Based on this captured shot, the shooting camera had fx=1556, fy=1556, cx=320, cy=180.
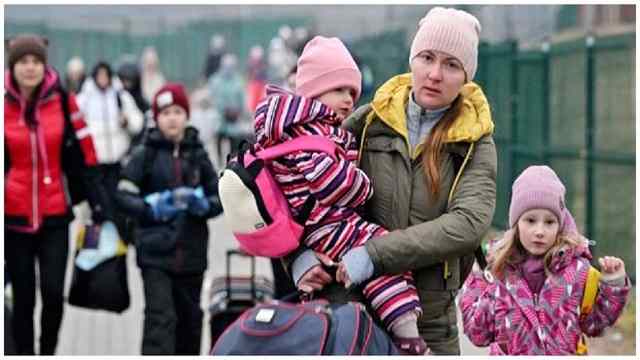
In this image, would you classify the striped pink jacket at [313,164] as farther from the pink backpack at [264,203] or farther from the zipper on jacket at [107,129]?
the zipper on jacket at [107,129]

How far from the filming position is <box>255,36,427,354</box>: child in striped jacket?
466 cm

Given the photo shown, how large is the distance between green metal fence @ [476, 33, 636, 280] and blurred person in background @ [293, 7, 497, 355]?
19.9ft

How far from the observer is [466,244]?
4664 millimetres

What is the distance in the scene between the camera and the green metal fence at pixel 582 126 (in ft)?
36.6

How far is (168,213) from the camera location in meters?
7.99

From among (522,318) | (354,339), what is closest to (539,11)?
(522,318)

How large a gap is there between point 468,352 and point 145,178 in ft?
6.38

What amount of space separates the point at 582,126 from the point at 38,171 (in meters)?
5.41

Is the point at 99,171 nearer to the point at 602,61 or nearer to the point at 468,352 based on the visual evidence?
the point at 468,352

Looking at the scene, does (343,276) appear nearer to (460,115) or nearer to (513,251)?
(460,115)

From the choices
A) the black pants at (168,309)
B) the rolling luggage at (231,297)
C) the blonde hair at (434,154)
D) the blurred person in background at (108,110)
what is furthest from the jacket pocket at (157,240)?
the blurred person in background at (108,110)

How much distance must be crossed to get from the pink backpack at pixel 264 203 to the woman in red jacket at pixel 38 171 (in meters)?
3.35

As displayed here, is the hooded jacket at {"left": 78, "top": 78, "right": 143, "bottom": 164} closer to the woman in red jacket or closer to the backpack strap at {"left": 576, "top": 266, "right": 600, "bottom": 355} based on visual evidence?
the woman in red jacket

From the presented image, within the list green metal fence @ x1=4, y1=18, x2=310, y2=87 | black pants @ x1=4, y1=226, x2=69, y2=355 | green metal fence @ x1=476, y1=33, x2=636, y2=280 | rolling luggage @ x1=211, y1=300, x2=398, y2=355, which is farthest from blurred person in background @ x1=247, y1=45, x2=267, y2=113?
rolling luggage @ x1=211, y1=300, x2=398, y2=355
